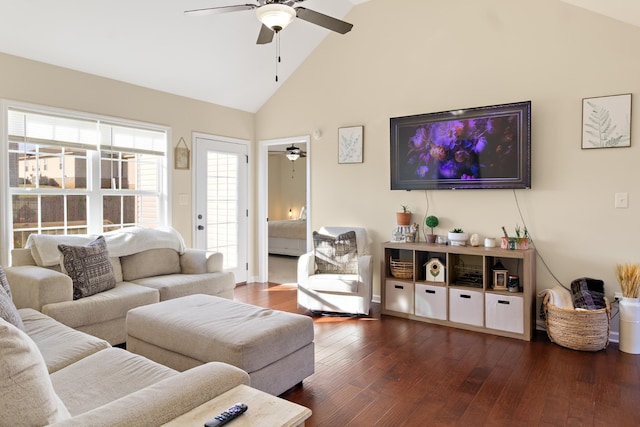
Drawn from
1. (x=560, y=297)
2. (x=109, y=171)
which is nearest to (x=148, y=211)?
(x=109, y=171)

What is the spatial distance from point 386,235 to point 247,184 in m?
2.17

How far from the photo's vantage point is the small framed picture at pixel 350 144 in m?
4.80

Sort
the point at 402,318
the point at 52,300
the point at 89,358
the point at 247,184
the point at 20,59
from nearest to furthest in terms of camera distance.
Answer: the point at 89,358 < the point at 52,300 < the point at 20,59 < the point at 402,318 < the point at 247,184

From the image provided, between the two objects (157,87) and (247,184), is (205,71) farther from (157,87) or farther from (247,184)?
(247,184)

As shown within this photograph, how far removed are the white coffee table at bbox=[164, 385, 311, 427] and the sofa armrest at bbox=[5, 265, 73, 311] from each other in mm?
2211

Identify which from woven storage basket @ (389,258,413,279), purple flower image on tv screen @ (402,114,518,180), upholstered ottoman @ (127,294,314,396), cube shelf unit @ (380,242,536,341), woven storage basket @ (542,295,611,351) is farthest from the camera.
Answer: woven storage basket @ (389,258,413,279)

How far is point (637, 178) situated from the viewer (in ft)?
10.9

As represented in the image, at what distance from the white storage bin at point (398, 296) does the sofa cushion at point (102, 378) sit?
2797mm

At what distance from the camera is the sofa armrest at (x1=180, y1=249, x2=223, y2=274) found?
4246mm

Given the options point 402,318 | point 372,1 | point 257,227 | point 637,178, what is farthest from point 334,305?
point 372,1

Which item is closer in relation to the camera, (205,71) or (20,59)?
(20,59)

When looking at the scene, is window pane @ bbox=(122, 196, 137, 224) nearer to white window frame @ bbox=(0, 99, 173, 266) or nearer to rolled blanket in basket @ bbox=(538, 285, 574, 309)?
white window frame @ bbox=(0, 99, 173, 266)

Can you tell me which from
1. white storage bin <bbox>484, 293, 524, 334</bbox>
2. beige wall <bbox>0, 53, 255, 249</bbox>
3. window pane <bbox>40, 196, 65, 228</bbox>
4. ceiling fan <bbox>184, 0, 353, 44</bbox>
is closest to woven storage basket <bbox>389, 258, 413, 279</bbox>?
white storage bin <bbox>484, 293, 524, 334</bbox>

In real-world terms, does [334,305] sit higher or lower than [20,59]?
lower
